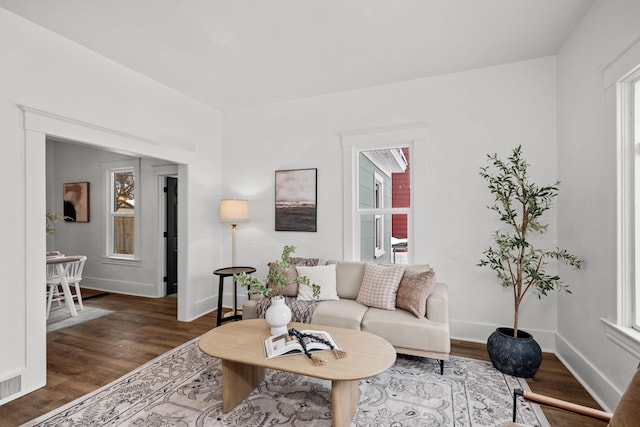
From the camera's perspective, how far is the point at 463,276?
131 inches

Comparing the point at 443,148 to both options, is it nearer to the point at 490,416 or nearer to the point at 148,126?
the point at 490,416

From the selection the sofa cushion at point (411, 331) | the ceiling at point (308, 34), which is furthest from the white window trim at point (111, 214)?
the sofa cushion at point (411, 331)


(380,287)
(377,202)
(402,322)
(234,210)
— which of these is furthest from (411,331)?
(234,210)

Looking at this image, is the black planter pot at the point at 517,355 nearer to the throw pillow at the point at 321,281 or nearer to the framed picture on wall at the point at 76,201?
the throw pillow at the point at 321,281

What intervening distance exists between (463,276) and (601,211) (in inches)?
54.3

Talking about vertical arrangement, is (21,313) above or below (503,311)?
above

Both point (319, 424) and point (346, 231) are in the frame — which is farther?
point (346, 231)

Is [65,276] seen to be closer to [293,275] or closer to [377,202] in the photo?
[293,275]

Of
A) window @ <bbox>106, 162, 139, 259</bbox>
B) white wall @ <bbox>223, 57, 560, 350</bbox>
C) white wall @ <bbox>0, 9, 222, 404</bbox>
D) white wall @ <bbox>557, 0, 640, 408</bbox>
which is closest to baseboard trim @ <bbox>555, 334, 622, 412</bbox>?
white wall @ <bbox>557, 0, 640, 408</bbox>

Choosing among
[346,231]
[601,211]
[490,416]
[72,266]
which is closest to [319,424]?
[490,416]

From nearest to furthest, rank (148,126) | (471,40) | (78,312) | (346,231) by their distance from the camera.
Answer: (471,40)
(148,126)
(346,231)
(78,312)

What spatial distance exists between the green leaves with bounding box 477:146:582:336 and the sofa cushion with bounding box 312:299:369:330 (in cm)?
130

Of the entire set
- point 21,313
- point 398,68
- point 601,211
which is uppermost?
point 398,68

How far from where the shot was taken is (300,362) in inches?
76.0
